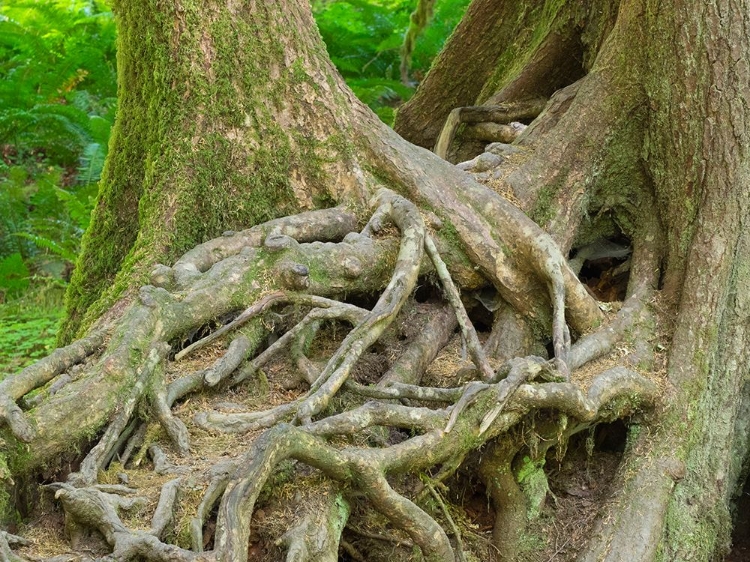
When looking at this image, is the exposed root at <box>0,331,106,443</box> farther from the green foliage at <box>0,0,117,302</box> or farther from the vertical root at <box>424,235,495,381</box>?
the green foliage at <box>0,0,117,302</box>

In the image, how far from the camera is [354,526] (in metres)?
3.81

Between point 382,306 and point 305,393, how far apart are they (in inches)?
23.8

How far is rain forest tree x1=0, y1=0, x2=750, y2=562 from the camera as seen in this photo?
3545 mm

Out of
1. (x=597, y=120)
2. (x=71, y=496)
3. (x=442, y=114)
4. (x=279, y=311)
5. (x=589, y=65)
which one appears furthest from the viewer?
(x=442, y=114)

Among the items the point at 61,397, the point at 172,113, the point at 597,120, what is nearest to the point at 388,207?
the point at 172,113

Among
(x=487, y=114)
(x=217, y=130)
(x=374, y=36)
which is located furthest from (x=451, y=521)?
(x=374, y=36)

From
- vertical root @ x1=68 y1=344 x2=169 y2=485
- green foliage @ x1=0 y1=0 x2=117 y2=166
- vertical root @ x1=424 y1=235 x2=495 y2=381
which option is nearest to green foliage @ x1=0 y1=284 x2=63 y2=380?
green foliage @ x1=0 y1=0 x2=117 y2=166

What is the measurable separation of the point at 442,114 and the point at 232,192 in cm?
385

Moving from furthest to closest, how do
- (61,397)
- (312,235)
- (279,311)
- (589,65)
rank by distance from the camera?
(589,65) < (312,235) < (279,311) < (61,397)

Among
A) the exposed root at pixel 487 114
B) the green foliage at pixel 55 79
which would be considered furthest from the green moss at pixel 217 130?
the green foliage at pixel 55 79

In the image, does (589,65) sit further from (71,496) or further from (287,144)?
(71,496)

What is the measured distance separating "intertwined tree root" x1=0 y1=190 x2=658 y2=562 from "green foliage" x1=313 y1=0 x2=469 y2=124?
8212 millimetres

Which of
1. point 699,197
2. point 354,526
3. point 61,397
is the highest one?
point 61,397

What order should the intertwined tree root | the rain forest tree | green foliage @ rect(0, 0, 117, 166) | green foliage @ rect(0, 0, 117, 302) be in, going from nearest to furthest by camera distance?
1. the intertwined tree root
2. the rain forest tree
3. green foliage @ rect(0, 0, 117, 302)
4. green foliage @ rect(0, 0, 117, 166)
